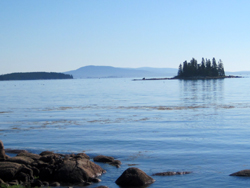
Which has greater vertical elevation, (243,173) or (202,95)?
(202,95)

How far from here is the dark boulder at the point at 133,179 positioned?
45.5 ft

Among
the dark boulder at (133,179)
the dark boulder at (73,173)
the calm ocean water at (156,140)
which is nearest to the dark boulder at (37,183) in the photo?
the dark boulder at (73,173)

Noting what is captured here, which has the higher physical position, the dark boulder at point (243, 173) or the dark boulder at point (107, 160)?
the dark boulder at point (107, 160)

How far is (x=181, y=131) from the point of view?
25984 millimetres

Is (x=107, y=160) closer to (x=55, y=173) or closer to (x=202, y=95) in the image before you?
(x=55, y=173)

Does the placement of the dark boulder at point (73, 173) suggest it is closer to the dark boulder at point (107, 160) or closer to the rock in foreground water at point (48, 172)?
the rock in foreground water at point (48, 172)

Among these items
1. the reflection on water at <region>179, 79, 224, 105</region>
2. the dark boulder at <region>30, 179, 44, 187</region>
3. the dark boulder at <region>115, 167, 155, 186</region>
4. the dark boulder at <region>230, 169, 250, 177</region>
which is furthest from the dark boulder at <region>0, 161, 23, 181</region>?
the reflection on water at <region>179, 79, 224, 105</region>

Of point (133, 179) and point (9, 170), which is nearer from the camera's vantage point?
point (133, 179)

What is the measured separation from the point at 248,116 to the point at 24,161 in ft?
82.1

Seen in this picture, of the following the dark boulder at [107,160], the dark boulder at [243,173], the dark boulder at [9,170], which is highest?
the dark boulder at [9,170]

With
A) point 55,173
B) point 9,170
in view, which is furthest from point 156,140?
point 9,170

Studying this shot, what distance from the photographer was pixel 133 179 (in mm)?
13875

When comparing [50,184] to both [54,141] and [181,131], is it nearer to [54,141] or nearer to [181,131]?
[54,141]

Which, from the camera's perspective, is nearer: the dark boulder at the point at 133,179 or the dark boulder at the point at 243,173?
the dark boulder at the point at 133,179
